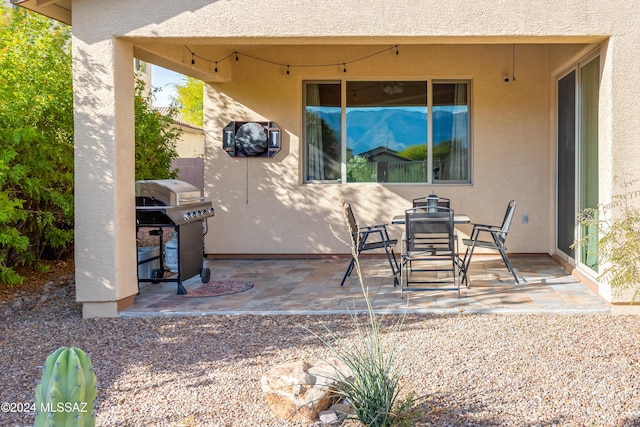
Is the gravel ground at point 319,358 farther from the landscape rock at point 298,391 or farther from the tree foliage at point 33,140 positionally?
the tree foliage at point 33,140

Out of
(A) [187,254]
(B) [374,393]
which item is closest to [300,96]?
(A) [187,254]

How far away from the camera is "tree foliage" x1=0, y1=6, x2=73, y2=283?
22.7 feet

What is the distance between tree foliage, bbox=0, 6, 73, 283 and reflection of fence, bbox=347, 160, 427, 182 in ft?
13.4

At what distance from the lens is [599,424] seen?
359 cm

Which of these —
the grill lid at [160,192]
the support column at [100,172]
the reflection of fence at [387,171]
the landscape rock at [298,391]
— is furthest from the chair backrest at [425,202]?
the landscape rock at [298,391]

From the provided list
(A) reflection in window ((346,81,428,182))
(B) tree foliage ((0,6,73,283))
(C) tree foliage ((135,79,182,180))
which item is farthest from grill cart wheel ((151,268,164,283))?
(A) reflection in window ((346,81,428,182))

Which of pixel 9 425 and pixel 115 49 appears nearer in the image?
pixel 9 425

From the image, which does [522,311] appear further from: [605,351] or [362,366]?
[362,366]

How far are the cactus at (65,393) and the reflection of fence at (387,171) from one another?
24.1 ft

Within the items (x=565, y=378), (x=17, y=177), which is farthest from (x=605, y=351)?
(x=17, y=177)

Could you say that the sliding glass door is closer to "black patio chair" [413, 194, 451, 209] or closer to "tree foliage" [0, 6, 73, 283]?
"black patio chair" [413, 194, 451, 209]

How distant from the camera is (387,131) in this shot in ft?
32.7

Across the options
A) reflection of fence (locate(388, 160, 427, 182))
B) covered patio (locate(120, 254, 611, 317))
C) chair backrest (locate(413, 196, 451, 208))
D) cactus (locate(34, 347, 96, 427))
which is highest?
reflection of fence (locate(388, 160, 427, 182))

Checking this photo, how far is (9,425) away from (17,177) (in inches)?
143
